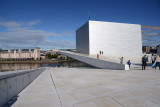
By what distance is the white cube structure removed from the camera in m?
32.0

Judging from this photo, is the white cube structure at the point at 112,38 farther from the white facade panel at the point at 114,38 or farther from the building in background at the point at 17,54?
the building in background at the point at 17,54

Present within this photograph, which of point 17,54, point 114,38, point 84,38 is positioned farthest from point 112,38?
point 17,54

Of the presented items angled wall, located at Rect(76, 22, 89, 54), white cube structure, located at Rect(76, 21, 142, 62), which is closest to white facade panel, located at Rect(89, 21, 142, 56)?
white cube structure, located at Rect(76, 21, 142, 62)

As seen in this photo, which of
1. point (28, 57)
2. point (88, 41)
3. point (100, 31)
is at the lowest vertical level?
Result: point (28, 57)

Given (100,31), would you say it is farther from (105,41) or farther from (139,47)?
(139,47)

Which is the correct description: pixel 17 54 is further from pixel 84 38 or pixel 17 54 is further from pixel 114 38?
pixel 114 38

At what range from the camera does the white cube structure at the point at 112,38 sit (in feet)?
105

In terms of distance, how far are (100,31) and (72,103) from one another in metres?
30.8

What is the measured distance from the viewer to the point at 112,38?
33.3 m

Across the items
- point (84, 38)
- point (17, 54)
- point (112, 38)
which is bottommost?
point (17, 54)

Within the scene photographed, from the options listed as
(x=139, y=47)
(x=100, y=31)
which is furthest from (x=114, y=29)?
(x=139, y=47)

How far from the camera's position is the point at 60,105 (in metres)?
3.16

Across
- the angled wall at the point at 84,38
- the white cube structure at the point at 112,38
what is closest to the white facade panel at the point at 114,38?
the white cube structure at the point at 112,38

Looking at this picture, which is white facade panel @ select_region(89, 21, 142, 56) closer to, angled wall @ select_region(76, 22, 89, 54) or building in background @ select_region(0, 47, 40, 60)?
angled wall @ select_region(76, 22, 89, 54)
